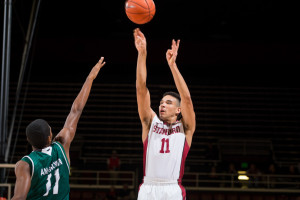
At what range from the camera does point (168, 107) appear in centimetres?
461

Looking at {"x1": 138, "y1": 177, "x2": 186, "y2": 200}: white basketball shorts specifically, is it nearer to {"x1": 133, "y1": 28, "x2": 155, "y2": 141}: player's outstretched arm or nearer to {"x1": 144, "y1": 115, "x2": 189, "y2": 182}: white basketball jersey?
{"x1": 144, "y1": 115, "x2": 189, "y2": 182}: white basketball jersey

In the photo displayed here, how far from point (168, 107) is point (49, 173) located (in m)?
1.80

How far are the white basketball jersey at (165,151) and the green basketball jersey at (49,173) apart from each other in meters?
1.25

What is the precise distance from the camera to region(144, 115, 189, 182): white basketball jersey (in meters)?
4.34

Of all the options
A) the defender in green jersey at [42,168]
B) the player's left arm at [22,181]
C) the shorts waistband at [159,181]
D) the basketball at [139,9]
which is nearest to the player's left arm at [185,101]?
the shorts waistband at [159,181]

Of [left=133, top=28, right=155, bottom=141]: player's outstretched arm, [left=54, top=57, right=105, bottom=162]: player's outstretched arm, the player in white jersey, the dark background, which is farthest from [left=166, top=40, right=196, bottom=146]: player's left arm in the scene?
the dark background

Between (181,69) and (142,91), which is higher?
(181,69)

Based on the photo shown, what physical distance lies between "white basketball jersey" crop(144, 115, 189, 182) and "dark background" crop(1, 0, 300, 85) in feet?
40.3

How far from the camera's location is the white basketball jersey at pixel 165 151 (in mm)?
4336

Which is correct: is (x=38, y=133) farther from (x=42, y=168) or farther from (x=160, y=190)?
(x=160, y=190)

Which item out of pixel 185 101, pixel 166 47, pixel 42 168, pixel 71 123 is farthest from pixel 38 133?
pixel 166 47

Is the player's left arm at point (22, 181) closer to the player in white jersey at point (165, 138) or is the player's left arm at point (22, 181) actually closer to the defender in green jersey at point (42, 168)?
the defender in green jersey at point (42, 168)

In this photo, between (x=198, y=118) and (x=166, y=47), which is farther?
(x=166, y=47)

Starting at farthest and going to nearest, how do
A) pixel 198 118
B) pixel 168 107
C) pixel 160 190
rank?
pixel 198 118, pixel 168 107, pixel 160 190
